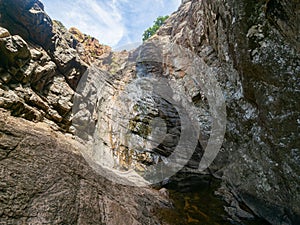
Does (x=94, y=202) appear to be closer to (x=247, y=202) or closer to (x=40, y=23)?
(x=247, y=202)

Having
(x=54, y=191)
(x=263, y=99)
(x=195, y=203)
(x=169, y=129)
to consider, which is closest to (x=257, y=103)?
(x=263, y=99)

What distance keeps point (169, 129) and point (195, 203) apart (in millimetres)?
7632

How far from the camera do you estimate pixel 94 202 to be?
6203 millimetres

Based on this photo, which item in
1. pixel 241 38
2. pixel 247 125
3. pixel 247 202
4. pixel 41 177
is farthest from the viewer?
pixel 247 202

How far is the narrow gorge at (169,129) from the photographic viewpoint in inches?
234

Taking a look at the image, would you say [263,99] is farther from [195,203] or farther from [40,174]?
[40,174]

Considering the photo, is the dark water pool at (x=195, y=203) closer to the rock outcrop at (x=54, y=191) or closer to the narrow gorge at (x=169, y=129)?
the narrow gorge at (x=169, y=129)

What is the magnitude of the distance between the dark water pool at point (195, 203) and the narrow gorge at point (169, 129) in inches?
2.8

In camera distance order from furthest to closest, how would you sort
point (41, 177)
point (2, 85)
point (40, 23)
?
point (40, 23), point (2, 85), point (41, 177)

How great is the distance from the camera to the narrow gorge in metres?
5.94

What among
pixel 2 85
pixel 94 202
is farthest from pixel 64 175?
pixel 2 85

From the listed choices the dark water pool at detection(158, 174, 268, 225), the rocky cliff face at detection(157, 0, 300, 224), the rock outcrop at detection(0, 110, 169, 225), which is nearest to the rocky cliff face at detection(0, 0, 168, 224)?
the rock outcrop at detection(0, 110, 169, 225)

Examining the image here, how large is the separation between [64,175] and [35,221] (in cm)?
209

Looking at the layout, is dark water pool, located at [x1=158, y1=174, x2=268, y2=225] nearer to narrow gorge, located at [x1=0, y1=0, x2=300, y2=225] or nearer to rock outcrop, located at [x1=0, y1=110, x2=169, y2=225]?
narrow gorge, located at [x1=0, y1=0, x2=300, y2=225]
